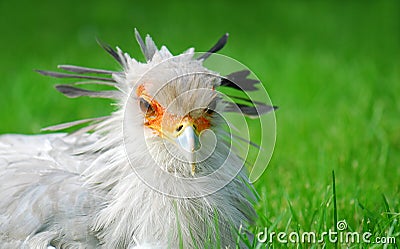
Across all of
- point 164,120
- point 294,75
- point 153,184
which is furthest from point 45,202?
point 294,75

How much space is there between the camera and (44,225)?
2.53 meters

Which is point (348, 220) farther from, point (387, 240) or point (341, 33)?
point (341, 33)

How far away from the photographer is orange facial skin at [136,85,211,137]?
8.01 ft

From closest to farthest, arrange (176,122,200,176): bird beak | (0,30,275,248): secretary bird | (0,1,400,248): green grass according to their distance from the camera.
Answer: (176,122,200,176): bird beak < (0,30,275,248): secretary bird < (0,1,400,248): green grass

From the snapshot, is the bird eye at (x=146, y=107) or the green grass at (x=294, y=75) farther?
the green grass at (x=294, y=75)

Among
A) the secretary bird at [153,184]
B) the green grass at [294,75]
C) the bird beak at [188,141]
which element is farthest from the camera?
the green grass at [294,75]

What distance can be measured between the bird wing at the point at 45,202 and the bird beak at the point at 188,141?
0.41 metres

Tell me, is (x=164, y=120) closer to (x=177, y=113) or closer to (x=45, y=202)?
(x=177, y=113)

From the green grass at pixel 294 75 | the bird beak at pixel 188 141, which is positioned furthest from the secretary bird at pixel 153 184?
the green grass at pixel 294 75

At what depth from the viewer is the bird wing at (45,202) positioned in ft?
8.21

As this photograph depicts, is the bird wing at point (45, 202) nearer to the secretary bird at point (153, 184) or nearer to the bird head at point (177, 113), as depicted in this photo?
the secretary bird at point (153, 184)

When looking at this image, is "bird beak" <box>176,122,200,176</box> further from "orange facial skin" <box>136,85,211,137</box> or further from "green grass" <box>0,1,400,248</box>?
"green grass" <box>0,1,400,248</box>

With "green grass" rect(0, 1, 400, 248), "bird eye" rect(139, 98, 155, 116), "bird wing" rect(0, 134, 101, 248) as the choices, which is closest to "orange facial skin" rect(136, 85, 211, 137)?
"bird eye" rect(139, 98, 155, 116)

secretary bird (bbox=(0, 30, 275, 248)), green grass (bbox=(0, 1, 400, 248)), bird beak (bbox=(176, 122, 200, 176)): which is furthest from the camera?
green grass (bbox=(0, 1, 400, 248))
